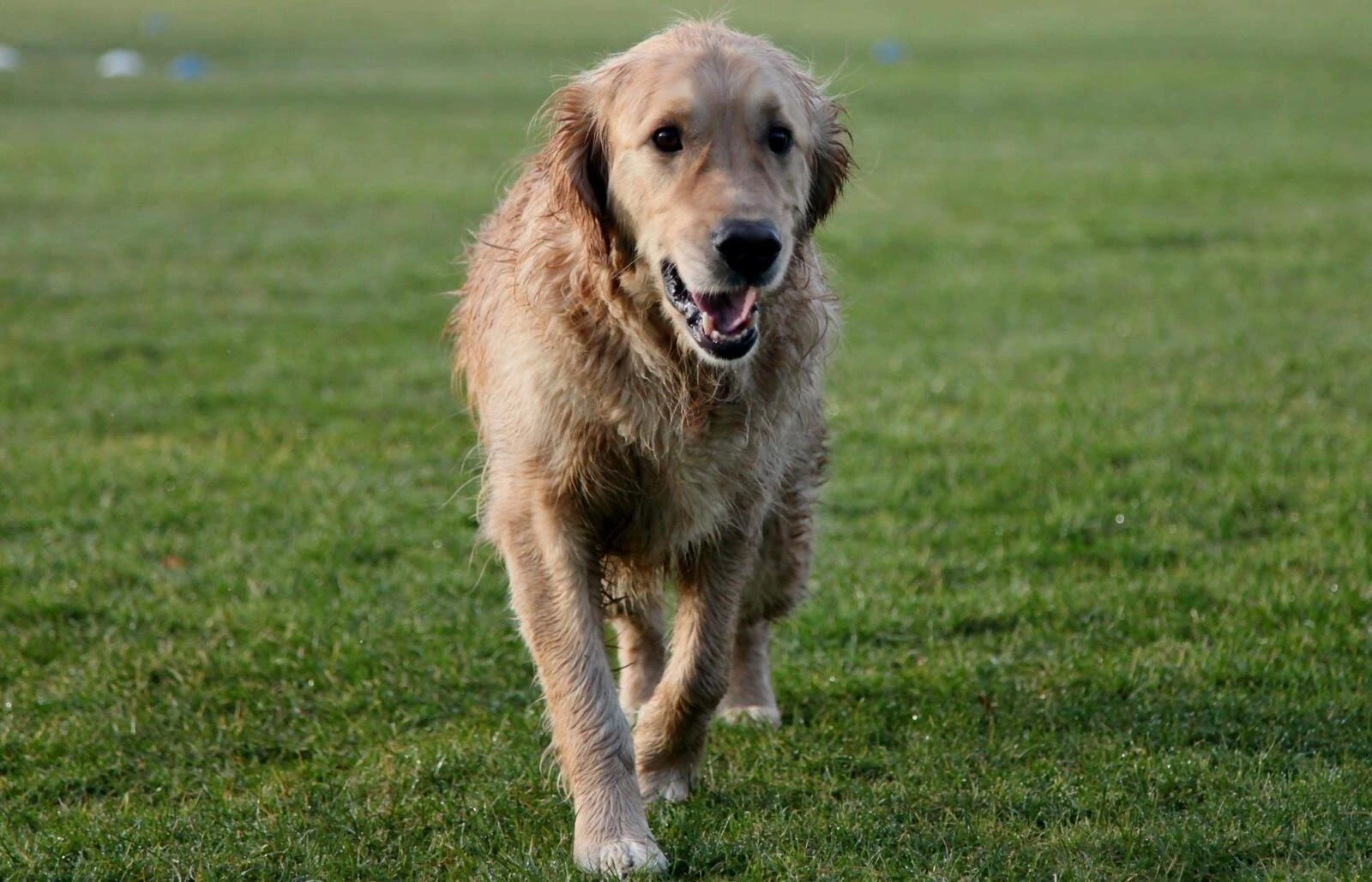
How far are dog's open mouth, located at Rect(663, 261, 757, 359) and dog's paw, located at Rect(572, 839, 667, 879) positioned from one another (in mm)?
1287

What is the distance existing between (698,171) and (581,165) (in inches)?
17.9

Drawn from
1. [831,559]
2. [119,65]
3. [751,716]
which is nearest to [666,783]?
[751,716]

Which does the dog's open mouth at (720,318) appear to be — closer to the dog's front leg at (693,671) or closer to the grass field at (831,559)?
the dog's front leg at (693,671)

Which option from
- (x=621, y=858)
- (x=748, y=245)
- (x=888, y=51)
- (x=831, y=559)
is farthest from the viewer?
(x=888, y=51)

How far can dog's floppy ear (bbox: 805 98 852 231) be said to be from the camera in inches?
184

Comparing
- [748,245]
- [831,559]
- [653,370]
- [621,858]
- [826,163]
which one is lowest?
[831,559]

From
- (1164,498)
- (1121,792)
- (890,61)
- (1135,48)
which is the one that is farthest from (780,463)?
(1135,48)

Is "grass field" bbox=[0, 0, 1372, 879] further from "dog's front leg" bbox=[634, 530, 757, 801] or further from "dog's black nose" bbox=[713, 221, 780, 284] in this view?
"dog's black nose" bbox=[713, 221, 780, 284]

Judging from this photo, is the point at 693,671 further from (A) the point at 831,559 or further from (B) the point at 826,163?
(A) the point at 831,559

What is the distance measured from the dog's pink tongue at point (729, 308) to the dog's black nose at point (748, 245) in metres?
0.09

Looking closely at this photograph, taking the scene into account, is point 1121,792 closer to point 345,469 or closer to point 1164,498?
point 1164,498

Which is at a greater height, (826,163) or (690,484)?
(826,163)

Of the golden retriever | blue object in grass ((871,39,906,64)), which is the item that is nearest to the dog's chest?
the golden retriever

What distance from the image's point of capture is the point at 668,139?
169 inches
